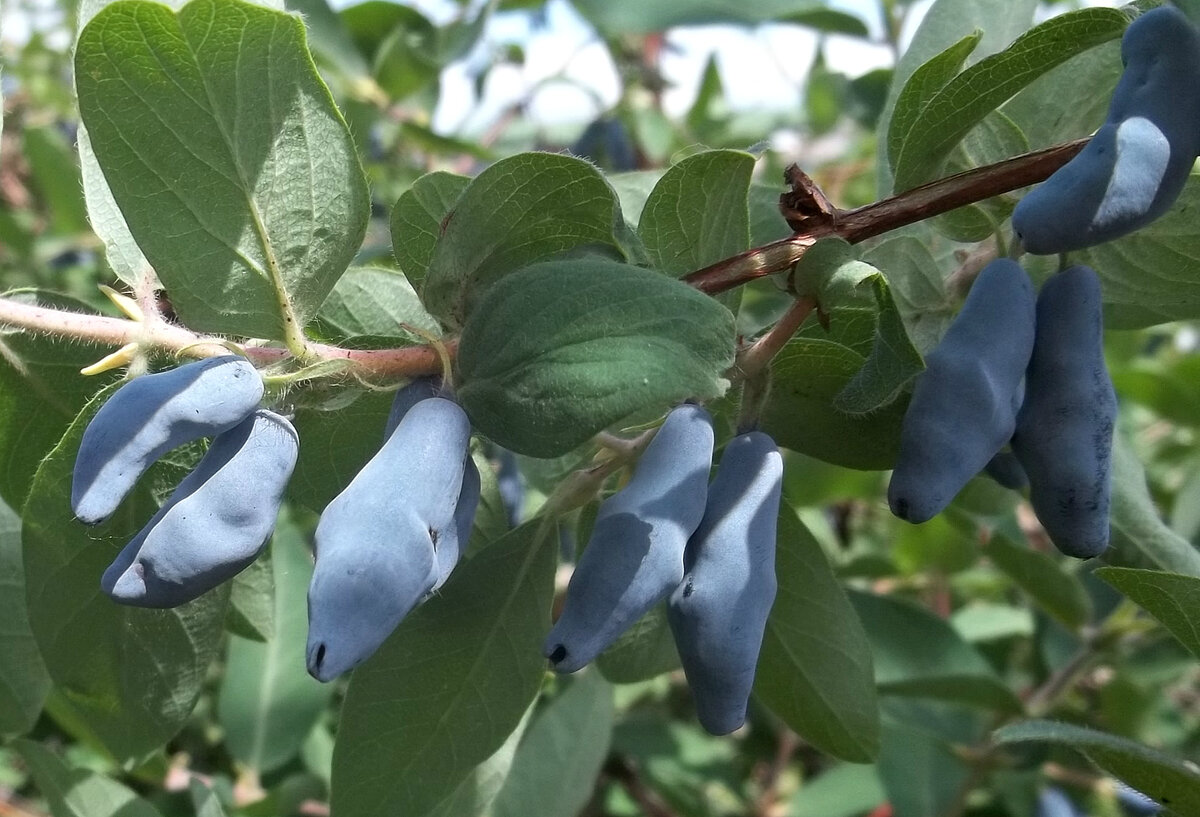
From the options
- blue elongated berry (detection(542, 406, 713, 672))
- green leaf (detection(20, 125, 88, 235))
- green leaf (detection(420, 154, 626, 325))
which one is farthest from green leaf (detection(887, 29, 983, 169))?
green leaf (detection(20, 125, 88, 235))

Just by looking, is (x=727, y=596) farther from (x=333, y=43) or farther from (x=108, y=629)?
(x=333, y=43)

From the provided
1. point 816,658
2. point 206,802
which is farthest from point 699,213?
point 206,802

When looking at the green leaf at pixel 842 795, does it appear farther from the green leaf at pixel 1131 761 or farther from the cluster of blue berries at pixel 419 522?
the cluster of blue berries at pixel 419 522

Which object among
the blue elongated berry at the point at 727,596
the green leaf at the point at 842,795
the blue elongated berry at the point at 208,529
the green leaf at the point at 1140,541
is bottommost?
the green leaf at the point at 842,795

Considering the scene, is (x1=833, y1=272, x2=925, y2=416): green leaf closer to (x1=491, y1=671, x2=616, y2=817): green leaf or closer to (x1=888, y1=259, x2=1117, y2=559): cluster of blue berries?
(x1=888, y1=259, x2=1117, y2=559): cluster of blue berries

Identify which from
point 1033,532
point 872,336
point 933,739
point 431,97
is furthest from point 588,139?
point 872,336

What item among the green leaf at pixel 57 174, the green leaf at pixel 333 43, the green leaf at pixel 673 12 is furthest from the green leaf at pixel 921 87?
the green leaf at pixel 57 174
